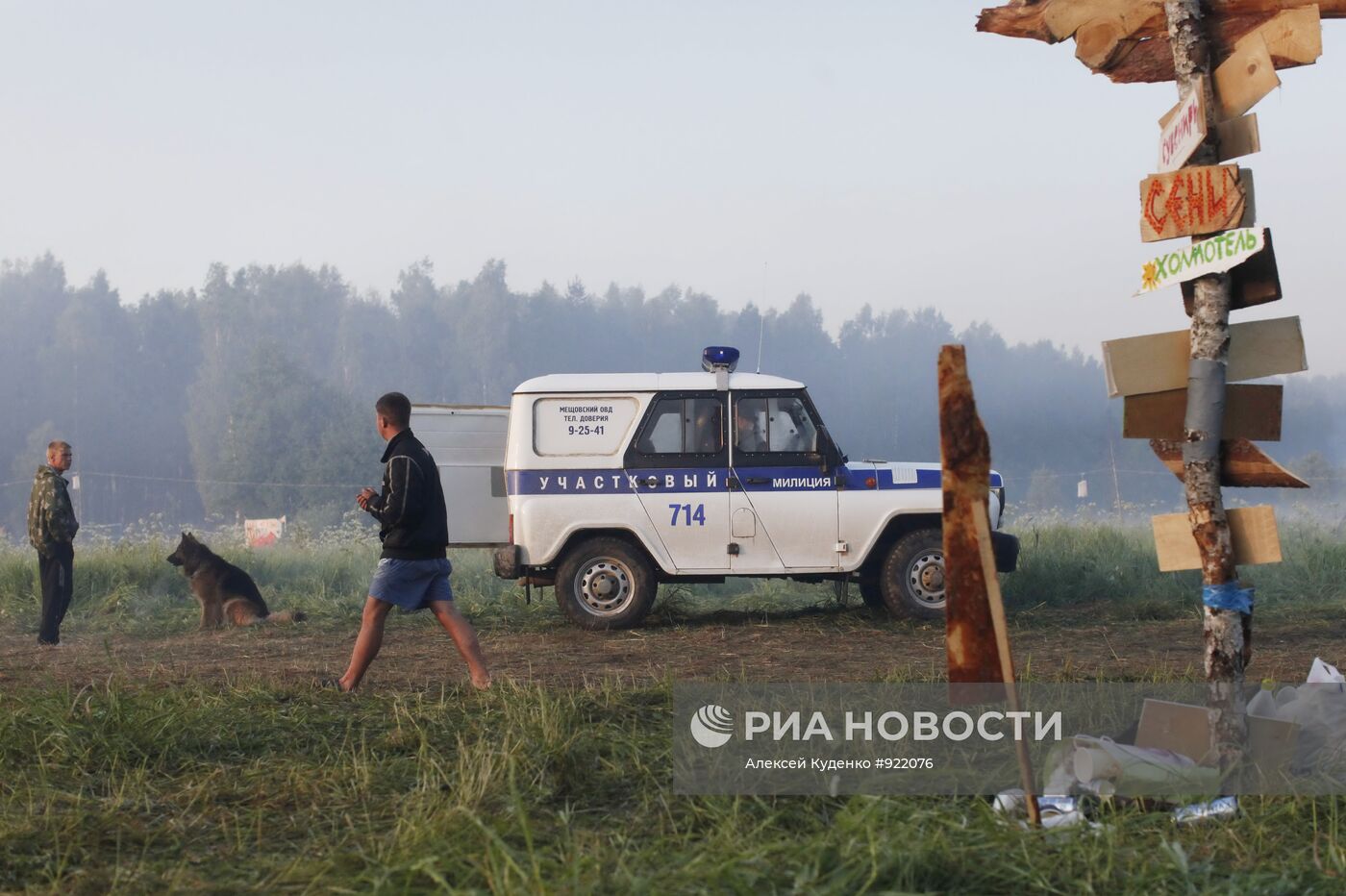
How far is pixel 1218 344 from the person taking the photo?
485cm

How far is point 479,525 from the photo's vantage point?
1196cm

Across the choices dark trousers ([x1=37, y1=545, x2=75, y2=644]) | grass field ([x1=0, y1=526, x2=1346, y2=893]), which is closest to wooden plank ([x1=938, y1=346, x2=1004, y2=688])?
grass field ([x1=0, y1=526, x2=1346, y2=893])

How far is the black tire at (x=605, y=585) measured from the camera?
11.4 meters

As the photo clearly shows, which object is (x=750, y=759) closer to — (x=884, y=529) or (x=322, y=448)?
(x=884, y=529)

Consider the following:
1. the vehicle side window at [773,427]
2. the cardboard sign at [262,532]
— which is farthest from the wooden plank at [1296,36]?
the cardboard sign at [262,532]

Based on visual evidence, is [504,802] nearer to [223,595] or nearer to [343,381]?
[223,595]

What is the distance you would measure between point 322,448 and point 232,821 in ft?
233

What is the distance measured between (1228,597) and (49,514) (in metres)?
9.84

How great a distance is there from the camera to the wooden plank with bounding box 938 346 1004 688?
163 inches

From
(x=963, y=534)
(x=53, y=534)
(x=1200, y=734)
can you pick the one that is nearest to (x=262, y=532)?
(x=53, y=534)

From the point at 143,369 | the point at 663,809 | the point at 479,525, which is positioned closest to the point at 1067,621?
the point at 479,525

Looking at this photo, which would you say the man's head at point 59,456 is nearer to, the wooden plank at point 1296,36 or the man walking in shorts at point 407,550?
the man walking in shorts at point 407,550

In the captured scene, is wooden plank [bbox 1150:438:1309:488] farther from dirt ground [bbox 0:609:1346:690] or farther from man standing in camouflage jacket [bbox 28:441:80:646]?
man standing in camouflage jacket [bbox 28:441:80:646]

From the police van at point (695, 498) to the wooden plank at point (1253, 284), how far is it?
6.27 metres
